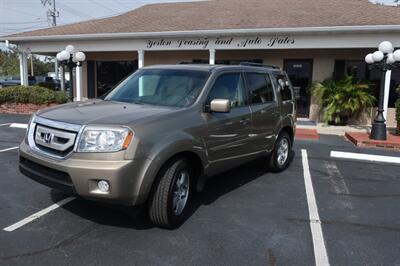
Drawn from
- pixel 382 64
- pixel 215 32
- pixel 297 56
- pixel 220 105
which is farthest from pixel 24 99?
pixel 220 105

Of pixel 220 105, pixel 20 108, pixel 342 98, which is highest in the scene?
pixel 220 105

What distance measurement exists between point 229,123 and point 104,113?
167 centimetres

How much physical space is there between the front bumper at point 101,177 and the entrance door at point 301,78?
1224 centimetres

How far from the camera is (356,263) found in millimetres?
3520

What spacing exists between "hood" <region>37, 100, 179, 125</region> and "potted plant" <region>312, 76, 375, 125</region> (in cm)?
1017

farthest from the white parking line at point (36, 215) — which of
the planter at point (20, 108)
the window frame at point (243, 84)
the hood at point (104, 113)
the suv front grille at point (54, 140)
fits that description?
the planter at point (20, 108)

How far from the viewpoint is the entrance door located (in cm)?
1492

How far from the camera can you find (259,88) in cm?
593

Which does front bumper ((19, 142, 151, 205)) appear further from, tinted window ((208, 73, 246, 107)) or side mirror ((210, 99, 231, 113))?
tinted window ((208, 73, 246, 107))

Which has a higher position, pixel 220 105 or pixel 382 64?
pixel 382 64

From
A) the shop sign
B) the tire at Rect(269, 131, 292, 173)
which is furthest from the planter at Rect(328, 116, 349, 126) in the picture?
the tire at Rect(269, 131, 292, 173)

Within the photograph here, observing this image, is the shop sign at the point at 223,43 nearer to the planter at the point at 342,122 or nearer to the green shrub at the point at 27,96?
the planter at the point at 342,122

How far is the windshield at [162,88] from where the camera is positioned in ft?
15.2

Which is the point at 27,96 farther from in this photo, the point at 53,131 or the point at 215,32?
the point at 53,131
